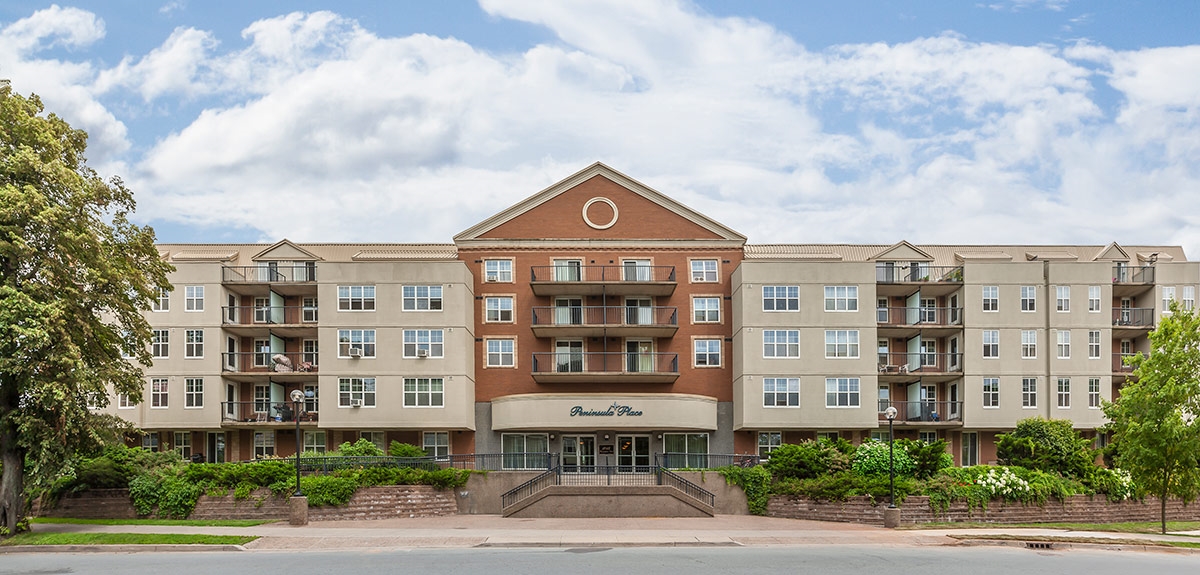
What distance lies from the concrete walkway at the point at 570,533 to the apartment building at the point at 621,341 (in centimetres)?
1420

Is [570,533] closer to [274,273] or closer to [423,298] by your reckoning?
[423,298]

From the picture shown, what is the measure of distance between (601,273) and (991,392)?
2060 centimetres

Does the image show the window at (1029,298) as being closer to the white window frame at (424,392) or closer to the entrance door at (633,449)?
the entrance door at (633,449)

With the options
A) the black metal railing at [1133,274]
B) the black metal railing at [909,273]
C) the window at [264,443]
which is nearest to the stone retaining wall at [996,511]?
the black metal railing at [1133,274]

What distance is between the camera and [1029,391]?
52.5 metres

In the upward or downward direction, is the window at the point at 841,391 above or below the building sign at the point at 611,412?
above

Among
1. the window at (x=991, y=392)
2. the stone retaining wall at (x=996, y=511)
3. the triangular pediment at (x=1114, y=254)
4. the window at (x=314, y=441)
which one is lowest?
the stone retaining wall at (x=996, y=511)

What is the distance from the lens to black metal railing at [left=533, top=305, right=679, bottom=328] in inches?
2093

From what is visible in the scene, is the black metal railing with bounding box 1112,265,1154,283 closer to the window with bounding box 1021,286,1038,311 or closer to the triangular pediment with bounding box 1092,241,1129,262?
the triangular pediment with bounding box 1092,241,1129,262

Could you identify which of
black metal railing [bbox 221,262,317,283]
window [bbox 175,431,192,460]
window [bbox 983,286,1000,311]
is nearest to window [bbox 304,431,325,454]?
window [bbox 175,431,192,460]

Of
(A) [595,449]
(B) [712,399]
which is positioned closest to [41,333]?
(A) [595,449]

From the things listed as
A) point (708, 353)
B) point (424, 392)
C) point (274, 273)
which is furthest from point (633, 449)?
point (274, 273)

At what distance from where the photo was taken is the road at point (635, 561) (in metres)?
23.0

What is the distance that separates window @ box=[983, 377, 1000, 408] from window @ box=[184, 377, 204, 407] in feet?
128
